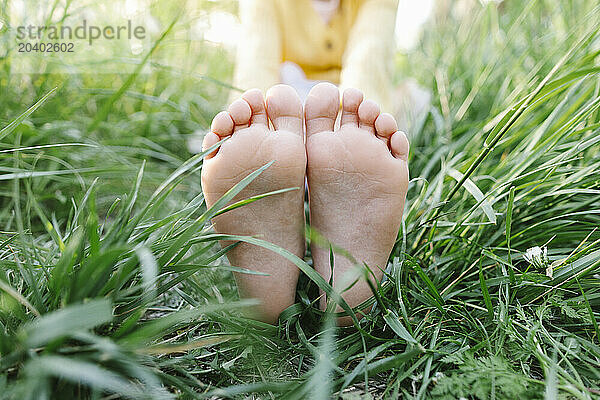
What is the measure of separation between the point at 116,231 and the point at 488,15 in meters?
1.12

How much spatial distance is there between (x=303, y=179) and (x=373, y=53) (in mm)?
487

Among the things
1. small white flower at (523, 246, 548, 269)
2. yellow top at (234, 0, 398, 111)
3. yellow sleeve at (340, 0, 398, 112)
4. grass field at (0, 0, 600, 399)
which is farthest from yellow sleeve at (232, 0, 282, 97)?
small white flower at (523, 246, 548, 269)

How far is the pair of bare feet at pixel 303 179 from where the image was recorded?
653 millimetres

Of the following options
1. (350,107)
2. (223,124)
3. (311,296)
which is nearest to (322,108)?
(350,107)

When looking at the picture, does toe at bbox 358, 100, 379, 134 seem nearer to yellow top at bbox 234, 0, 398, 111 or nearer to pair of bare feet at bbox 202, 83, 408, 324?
pair of bare feet at bbox 202, 83, 408, 324

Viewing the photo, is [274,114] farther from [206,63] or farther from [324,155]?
[206,63]

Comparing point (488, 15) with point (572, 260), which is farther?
point (488, 15)

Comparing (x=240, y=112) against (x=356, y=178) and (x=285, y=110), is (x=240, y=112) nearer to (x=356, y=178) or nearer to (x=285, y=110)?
(x=285, y=110)

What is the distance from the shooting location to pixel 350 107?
71 centimetres

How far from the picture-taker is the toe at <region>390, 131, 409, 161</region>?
70 cm

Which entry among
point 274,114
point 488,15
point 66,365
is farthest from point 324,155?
point 488,15

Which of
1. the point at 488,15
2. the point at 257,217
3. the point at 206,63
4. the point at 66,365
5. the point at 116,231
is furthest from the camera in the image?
the point at 206,63

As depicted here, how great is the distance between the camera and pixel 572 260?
65 cm

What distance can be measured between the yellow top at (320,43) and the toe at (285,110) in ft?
1.12
